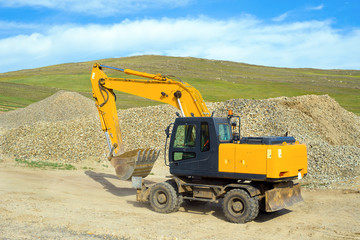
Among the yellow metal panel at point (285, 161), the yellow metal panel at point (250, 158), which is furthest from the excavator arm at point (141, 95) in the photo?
the yellow metal panel at point (285, 161)

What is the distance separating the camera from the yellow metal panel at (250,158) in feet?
33.2

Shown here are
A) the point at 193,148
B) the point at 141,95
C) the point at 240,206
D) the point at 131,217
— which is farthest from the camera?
the point at 141,95

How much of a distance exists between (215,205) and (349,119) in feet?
61.8

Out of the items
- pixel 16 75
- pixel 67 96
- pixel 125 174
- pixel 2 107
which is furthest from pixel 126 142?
pixel 16 75

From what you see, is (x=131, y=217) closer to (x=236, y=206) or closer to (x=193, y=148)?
(x=193, y=148)

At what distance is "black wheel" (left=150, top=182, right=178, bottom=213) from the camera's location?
1139cm

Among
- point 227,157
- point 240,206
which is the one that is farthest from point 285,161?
point 240,206

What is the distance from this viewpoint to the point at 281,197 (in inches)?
425

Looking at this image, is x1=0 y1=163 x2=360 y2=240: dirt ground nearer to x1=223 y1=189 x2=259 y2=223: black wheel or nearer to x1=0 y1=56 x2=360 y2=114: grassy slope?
x1=223 y1=189 x2=259 y2=223: black wheel

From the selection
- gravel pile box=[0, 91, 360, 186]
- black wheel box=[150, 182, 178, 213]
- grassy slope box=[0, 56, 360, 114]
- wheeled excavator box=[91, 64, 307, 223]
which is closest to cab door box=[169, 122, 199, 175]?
wheeled excavator box=[91, 64, 307, 223]

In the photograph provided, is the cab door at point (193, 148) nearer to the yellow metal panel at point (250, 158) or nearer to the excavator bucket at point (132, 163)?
the yellow metal panel at point (250, 158)

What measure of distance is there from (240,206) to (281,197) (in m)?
1.21

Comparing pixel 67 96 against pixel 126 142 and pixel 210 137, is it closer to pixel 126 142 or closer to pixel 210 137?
pixel 126 142


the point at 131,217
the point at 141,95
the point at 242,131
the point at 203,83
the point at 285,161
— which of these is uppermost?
the point at 203,83
